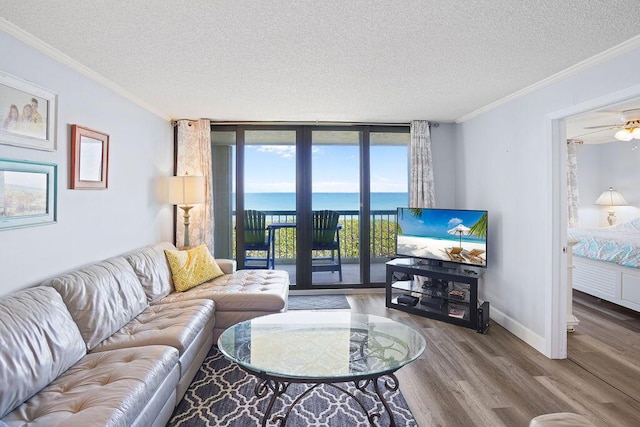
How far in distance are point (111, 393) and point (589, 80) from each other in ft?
11.8

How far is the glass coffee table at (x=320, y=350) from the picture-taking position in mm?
1823

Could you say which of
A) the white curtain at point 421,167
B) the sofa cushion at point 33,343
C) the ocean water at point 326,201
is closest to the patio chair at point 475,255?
the white curtain at point 421,167

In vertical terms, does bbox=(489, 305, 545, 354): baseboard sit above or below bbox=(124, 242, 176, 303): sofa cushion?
below

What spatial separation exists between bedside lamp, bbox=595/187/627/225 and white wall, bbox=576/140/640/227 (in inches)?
2.7

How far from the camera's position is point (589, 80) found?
254 cm

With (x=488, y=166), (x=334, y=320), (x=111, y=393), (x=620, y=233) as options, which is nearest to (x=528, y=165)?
(x=488, y=166)

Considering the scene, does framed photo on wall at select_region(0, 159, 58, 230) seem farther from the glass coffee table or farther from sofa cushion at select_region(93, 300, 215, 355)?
the glass coffee table

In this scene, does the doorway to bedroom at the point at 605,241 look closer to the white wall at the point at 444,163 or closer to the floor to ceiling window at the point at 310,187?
the white wall at the point at 444,163

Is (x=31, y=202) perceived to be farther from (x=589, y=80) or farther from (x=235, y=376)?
(x=589, y=80)

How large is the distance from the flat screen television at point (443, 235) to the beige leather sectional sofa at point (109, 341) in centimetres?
187

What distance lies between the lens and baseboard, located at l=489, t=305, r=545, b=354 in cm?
303

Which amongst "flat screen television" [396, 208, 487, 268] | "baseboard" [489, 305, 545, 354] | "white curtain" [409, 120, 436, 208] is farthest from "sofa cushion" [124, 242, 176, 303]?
"baseboard" [489, 305, 545, 354]

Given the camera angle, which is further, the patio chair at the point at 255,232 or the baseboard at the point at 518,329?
the patio chair at the point at 255,232

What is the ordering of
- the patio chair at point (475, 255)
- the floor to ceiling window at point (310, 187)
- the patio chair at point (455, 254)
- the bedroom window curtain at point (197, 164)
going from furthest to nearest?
the floor to ceiling window at point (310, 187), the bedroom window curtain at point (197, 164), the patio chair at point (455, 254), the patio chair at point (475, 255)
